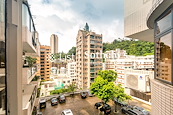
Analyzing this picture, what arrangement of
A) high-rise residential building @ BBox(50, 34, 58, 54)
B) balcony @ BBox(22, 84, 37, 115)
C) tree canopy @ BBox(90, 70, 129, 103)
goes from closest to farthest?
balcony @ BBox(22, 84, 37, 115)
tree canopy @ BBox(90, 70, 129, 103)
high-rise residential building @ BBox(50, 34, 58, 54)

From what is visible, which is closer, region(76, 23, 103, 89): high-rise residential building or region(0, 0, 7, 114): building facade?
region(0, 0, 7, 114): building facade

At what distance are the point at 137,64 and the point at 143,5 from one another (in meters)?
12.8

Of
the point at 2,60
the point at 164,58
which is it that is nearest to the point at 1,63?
the point at 2,60

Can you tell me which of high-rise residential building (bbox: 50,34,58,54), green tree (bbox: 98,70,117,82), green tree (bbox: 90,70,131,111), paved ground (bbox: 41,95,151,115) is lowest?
paved ground (bbox: 41,95,151,115)

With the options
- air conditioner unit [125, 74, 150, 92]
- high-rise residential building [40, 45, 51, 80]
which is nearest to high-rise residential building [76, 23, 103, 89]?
air conditioner unit [125, 74, 150, 92]

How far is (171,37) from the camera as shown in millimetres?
2176

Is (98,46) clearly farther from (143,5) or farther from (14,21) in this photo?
(14,21)

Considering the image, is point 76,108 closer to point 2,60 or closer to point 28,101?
point 28,101

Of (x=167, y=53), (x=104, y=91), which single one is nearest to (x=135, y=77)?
(x=104, y=91)

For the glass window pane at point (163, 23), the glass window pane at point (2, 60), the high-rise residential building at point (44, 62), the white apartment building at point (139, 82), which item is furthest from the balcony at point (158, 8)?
the high-rise residential building at point (44, 62)

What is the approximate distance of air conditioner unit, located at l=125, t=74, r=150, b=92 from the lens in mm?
9270

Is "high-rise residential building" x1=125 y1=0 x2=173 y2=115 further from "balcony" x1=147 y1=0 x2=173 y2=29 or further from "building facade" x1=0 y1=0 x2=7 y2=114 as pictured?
"building facade" x1=0 y1=0 x2=7 y2=114

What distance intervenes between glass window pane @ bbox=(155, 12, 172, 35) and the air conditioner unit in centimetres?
792

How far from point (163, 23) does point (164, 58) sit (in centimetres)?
102
